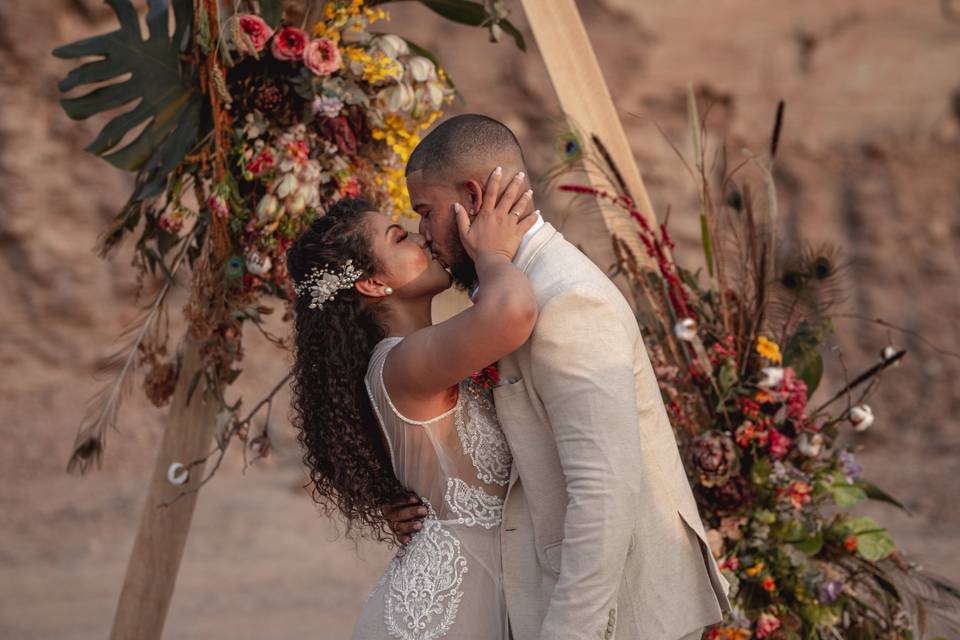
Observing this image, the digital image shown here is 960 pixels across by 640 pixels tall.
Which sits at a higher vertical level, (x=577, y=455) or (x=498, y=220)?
(x=498, y=220)

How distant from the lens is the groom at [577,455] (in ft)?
6.41

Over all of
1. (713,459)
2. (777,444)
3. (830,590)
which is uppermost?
(713,459)

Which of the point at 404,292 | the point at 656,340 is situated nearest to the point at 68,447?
the point at 656,340

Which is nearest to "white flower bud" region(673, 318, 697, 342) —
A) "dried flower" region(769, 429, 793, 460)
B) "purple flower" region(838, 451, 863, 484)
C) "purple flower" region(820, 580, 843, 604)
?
"dried flower" region(769, 429, 793, 460)

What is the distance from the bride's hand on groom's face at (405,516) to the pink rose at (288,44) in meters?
1.44

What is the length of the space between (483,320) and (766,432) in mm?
1614

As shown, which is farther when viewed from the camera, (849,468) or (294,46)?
(849,468)

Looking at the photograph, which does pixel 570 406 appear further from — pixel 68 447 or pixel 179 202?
pixel 68 447

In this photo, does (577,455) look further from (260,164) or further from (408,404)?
(260,164)

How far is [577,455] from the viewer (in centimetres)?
196

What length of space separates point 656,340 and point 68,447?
20.5 ft

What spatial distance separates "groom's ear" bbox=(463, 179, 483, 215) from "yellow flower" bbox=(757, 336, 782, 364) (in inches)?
56.8

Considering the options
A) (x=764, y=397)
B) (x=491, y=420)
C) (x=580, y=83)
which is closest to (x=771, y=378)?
(x=764, y=397)

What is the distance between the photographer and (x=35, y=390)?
8.69 metres
